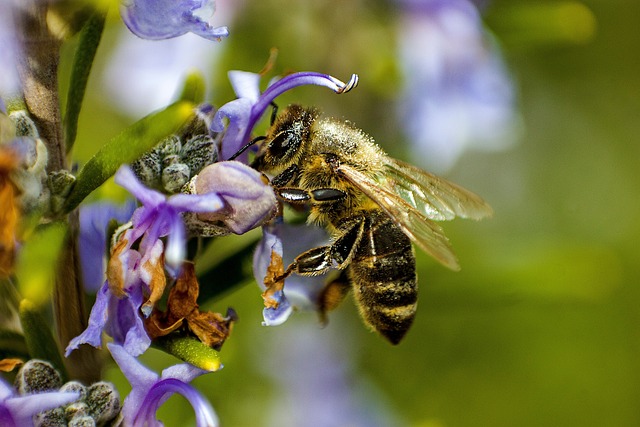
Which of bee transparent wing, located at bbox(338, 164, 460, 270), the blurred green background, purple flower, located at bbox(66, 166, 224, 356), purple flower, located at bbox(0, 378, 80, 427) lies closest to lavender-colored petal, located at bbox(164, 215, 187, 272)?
purple flower, located at bbox(66, 166, 224, 356)

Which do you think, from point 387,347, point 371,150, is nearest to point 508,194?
point 387,347

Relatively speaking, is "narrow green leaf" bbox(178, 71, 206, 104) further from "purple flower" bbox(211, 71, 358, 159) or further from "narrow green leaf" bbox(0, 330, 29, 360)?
"narrow green leaf" bbox(0, 330, 29, 360)

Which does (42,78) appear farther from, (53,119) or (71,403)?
(71,403)

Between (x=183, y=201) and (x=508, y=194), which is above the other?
(x=183, y=201)

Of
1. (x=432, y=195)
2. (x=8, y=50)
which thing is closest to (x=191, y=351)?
(x=8, y=50)

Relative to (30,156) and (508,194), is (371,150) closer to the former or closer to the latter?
(30,156)

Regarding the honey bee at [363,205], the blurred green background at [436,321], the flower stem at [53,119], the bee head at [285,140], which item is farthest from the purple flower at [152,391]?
the blurred green background at [436,321]

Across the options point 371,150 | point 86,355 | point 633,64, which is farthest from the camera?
point 633,64
